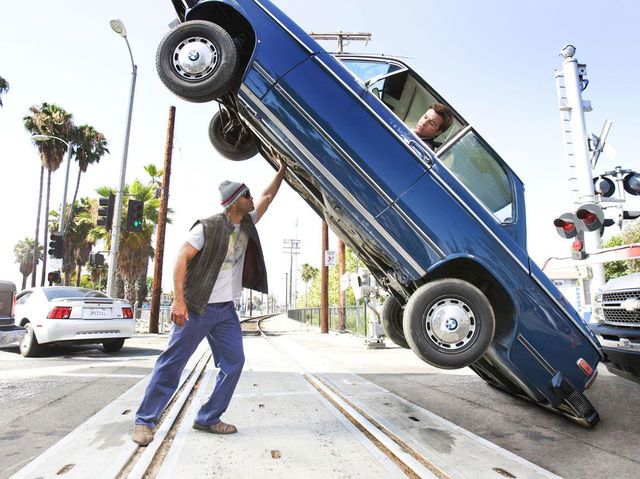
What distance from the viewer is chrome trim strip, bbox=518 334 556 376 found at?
314cm

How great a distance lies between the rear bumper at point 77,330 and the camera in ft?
24.1

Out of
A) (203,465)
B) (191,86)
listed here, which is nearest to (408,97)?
(191,86)

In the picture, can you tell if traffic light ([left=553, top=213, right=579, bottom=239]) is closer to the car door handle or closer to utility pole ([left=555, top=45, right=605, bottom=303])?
utility pole ([left=555, top=45, right=605, bottom=303])

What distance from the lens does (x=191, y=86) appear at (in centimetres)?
342

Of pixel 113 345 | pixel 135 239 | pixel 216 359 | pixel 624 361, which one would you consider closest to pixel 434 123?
pixel 624 361

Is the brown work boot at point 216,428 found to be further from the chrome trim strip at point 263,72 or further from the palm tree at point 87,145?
the palm tree at point 87,145

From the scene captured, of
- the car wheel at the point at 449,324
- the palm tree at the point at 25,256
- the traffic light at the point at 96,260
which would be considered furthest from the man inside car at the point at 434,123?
the palm tree at the point at 25,256

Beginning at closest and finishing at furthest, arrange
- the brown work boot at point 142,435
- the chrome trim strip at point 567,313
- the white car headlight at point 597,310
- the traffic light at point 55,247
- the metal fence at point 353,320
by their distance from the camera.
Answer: the brown work boot at point 142,435
the chrome trim strip at point 567,313
the white car headlight at point 597,310
the traffic light at point 55,247
the metal fence at point 353,320

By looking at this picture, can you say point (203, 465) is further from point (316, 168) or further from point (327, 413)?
point (316, 168)

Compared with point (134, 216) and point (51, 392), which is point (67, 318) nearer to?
point (51, 392)

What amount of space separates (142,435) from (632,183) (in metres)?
8.42

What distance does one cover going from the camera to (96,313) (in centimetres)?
781

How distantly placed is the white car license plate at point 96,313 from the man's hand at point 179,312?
226 inches

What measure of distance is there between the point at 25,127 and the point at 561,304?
32829mm
